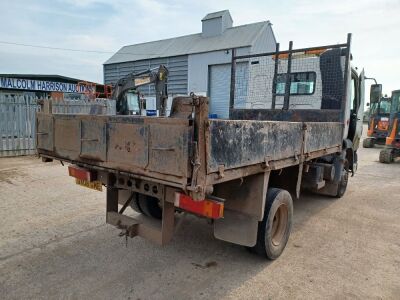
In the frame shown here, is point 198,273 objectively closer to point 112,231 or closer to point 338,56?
point 112,231

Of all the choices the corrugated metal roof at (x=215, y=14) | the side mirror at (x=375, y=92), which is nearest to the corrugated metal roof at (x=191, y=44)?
the corrugated metal roof at (x=215, y=14)

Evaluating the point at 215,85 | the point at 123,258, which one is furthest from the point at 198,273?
the point at 215,85

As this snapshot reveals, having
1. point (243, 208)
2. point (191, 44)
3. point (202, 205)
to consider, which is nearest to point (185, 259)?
point (243, 208)

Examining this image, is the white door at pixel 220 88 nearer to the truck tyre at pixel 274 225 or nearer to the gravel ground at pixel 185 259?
the gravel ground at pixel 185 259

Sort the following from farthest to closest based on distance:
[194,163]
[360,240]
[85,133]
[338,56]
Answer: [338,56] < [360,240] < [85,133] < [194,163]

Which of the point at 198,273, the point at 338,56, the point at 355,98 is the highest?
the point at 338,56

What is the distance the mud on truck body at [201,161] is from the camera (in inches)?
93.4


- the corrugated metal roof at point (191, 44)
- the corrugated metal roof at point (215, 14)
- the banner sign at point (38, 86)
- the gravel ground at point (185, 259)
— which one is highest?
the corrugated metal roof at point (215, 14)

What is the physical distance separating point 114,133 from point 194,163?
921mm

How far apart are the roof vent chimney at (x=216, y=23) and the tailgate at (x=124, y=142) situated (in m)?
21.8

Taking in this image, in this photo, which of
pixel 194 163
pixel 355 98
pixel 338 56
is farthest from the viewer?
pixel 355 98

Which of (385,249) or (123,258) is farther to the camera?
(385,249)

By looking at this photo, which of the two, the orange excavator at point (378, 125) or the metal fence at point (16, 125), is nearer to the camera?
the metal fence at point (16, 125)

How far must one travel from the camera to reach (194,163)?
2.30 m
